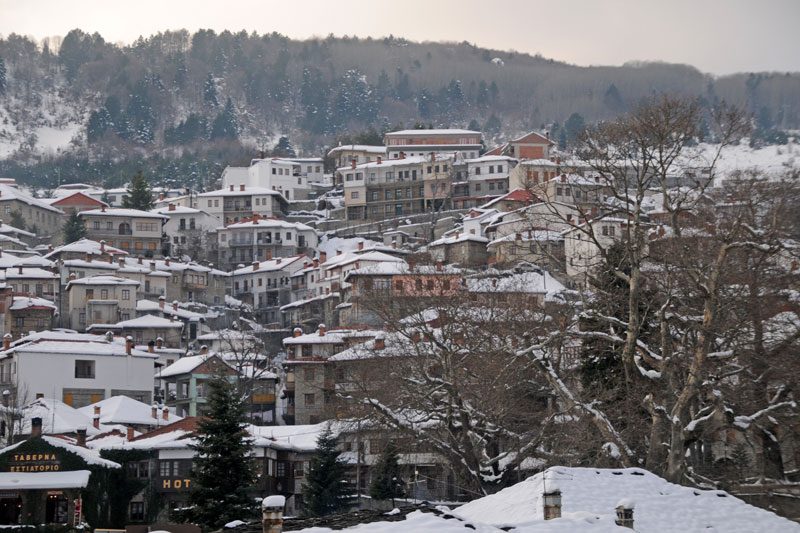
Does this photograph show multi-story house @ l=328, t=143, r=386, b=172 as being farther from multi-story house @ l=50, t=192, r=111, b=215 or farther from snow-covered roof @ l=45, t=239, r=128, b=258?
snow-covered roof @ l=45, t=239, r=128, b=258

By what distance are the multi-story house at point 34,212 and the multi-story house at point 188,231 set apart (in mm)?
12539

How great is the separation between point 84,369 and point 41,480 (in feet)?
82.7

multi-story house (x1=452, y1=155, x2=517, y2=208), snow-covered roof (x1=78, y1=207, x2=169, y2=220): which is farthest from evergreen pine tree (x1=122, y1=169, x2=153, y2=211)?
multi-story house (x1=452, y1=155, x2=517, y2=208)

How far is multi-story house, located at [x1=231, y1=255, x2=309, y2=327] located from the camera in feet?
346

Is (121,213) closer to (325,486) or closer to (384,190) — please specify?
(384,190)

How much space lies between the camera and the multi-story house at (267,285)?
105500 mm

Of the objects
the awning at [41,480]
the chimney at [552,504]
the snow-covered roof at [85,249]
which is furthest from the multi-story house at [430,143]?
the chimney at [552,504]

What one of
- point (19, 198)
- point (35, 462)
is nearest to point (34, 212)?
point (19, 198)

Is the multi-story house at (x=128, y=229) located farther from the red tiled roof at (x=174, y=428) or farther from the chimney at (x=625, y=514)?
the chimney at (x=625, y=514)

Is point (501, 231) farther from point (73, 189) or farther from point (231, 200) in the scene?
point (73, 189)

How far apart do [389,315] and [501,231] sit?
191 ft

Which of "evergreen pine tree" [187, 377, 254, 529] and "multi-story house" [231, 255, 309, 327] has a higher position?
"multi-story house" [231, 255, 309, 327]

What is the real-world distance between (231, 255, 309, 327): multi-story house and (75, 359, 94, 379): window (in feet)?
105

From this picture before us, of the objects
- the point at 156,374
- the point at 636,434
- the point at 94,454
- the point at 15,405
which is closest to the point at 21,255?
the point at 156,374
